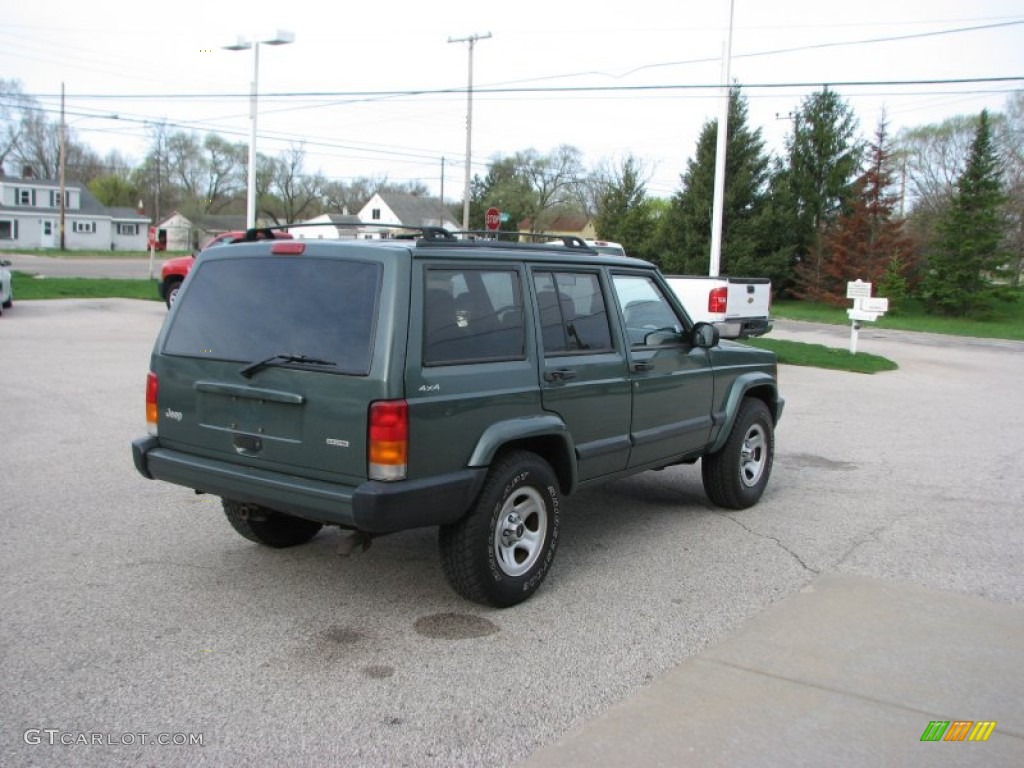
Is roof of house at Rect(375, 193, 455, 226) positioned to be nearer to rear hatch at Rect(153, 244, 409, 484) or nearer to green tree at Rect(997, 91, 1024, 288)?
green tree at Rect(997, 91, 1024, 288)

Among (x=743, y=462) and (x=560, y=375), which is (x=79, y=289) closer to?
(x=743, y=462)

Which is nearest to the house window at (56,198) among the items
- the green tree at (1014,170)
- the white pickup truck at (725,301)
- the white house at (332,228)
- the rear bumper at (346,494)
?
the green tree at (1014,170)

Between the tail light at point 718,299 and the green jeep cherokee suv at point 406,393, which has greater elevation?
the tail light at point 718,299

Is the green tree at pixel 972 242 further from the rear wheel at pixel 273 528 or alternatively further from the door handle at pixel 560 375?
the rear wheel at pixel 273 528

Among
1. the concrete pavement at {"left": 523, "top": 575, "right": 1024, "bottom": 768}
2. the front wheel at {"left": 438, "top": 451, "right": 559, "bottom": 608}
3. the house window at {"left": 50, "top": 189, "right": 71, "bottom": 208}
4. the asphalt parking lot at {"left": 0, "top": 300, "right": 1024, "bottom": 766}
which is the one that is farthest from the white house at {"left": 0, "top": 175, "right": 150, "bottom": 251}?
the concrete pavement at {"left": 523, "top": 575, "right": 1024, "bottom": 768}

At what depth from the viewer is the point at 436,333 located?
4406mm

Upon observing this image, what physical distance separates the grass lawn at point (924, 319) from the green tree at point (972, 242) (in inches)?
38.5

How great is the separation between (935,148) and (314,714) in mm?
63420

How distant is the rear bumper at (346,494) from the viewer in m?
4.07

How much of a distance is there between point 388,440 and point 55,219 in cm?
8029

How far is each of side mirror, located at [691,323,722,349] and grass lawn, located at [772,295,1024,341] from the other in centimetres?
2839

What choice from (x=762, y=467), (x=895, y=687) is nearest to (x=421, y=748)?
(x=895, y=687)

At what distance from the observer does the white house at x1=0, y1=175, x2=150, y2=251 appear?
239 ft

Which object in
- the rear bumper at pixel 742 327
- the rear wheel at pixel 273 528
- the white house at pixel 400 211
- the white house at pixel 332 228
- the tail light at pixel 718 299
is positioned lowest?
the rear wheel at pixel 273 528
